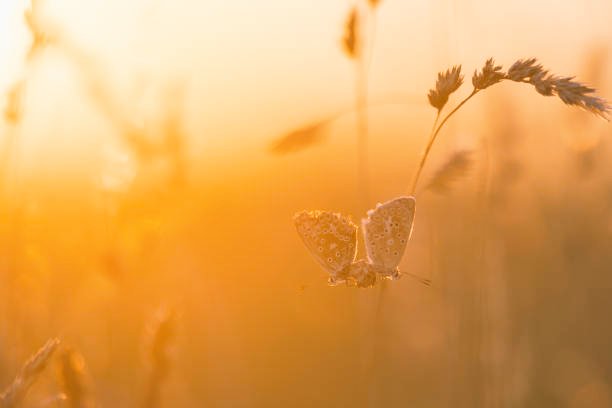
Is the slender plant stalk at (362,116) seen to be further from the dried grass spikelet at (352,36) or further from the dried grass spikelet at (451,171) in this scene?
the dried grass spikelet at (451,171)

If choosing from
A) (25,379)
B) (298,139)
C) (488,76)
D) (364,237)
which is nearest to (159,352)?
(25,379)

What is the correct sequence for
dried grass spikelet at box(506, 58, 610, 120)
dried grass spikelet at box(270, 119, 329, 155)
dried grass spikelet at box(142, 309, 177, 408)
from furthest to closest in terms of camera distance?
dried grass spikelet at box(270, 119, 329, 155), dried grass spikelet at box(142, 309, 177, 408), dried grass spikelet at box(506, 58, 610, 120)

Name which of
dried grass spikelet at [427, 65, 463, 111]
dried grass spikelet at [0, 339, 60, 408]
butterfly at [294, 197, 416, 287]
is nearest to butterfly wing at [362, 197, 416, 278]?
butterfly at [294, 197, 416, 287]

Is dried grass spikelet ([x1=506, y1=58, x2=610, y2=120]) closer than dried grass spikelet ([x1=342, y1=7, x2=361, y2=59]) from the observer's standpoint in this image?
Yes

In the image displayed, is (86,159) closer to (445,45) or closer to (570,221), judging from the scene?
(445,45)

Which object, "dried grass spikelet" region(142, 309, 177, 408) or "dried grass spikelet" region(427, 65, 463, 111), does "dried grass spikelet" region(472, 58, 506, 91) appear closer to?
"dried grass spikelet" region(427, 65, 463, 111)

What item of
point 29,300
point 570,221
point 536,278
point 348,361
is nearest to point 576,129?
point 570,221

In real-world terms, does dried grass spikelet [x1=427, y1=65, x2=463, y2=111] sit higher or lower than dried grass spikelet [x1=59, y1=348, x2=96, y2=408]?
higher

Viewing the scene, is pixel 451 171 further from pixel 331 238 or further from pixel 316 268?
pixel 316 268
